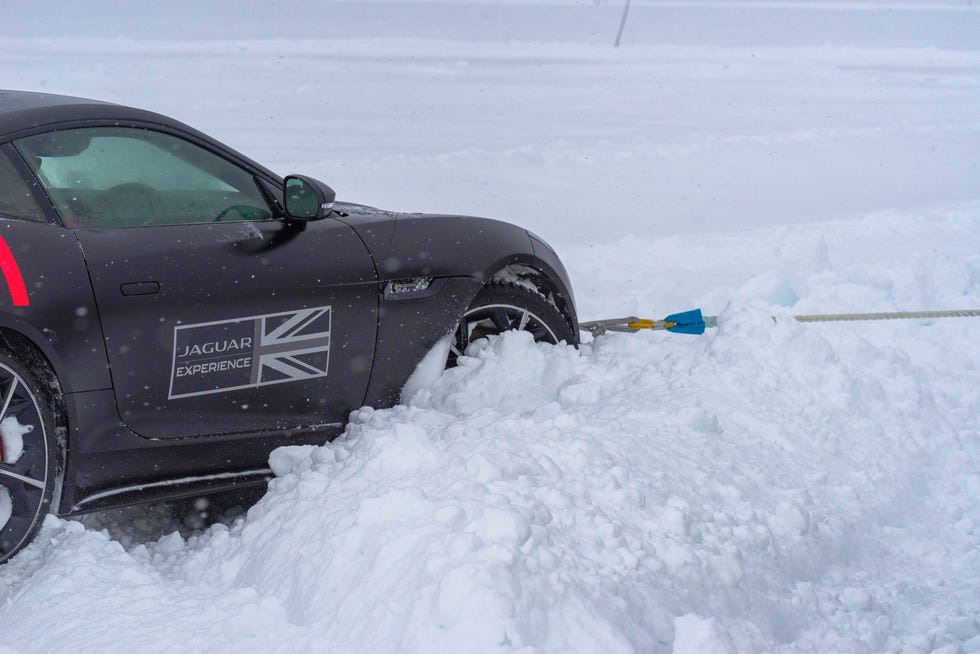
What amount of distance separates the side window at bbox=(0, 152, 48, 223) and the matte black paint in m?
0.04

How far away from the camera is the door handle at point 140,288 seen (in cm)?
313

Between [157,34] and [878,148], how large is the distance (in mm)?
15813

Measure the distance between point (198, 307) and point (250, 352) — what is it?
0.25 meters

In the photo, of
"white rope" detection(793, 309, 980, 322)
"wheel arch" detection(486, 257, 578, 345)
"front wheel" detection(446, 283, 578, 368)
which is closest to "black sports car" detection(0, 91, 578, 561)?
"front wheel" detection(446, 283, 578, 368)

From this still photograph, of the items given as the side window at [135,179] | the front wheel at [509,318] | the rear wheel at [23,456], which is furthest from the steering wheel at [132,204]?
the front wheel at [509,318]

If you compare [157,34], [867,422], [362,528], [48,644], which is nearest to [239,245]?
[362,528]

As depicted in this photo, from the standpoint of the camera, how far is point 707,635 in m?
2.43

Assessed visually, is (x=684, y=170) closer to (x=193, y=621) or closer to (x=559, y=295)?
(x=559, y=295)

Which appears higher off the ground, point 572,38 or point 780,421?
point 572,38

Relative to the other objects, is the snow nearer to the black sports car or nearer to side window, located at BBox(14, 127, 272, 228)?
the black sports car

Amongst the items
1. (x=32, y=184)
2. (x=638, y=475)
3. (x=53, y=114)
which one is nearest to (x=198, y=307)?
(x=32, y=184)

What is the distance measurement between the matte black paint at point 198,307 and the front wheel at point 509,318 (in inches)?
5.1

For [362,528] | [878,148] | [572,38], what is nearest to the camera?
[362,528]

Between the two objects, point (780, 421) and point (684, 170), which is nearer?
point (780, 421)
